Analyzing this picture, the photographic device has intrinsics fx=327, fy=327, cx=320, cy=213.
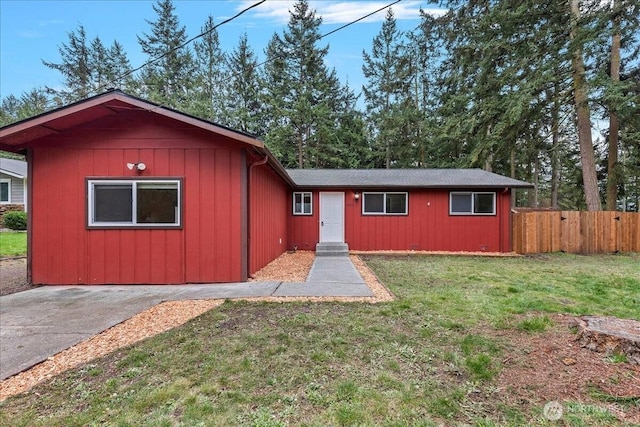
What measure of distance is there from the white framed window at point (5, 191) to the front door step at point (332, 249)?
15.8m

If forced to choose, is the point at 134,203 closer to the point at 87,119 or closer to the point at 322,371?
the point at 87,119

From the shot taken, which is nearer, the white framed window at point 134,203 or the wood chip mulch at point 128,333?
the wood chip mulch at point 128,333

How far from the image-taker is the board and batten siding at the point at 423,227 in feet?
34.8

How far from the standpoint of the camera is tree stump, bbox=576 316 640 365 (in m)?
2.64

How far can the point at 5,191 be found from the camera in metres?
15.7

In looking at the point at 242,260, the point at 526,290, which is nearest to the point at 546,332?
the point at 526,290

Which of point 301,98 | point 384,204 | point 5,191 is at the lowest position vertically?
point 384,204

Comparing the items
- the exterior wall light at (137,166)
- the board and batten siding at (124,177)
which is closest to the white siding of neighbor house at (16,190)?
the board and batten siding at (124,177)

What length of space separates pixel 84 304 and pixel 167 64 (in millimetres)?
21678

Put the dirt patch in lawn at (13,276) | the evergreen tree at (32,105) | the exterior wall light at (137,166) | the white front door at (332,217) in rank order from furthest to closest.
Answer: the evergreen tree at (32,105)
the white front door at (332,217)
the exterior wall light at (137,166)
the dirt patch in lawn at (13,276)

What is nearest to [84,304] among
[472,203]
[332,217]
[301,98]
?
[332,217]

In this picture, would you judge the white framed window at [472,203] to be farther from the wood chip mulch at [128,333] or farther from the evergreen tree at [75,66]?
the evergreen tree at [75,66]

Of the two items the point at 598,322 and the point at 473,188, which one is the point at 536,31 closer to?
the point at 473,188

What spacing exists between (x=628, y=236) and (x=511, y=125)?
505cm
